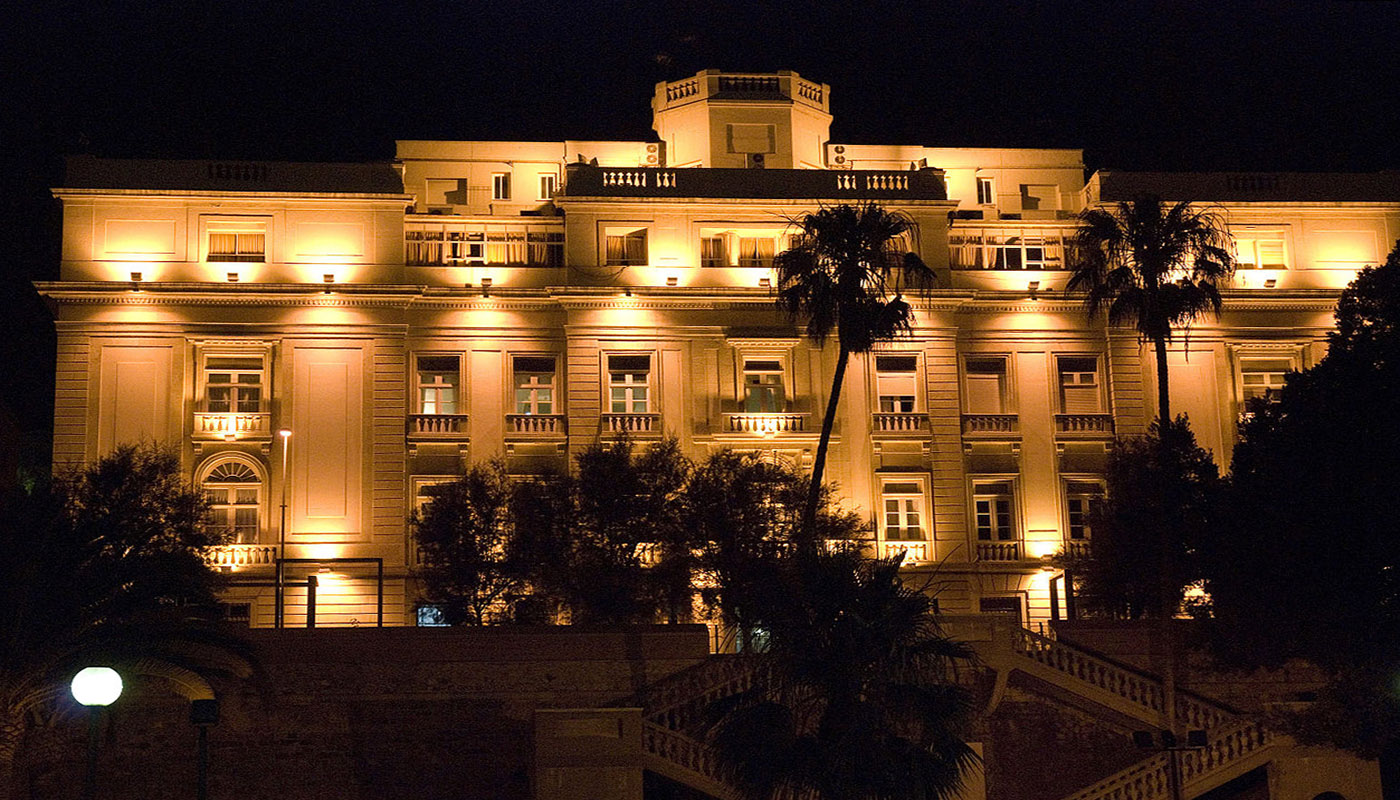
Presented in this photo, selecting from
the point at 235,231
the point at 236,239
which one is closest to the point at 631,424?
the point at 236,239

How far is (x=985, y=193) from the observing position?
2611 inches

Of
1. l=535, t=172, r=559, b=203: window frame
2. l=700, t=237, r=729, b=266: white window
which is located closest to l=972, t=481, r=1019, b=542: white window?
l=700, t=237, r=729, b=266: white window

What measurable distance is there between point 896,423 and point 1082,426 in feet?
19.7

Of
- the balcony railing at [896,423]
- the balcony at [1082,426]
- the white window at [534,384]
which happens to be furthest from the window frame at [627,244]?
the balcony at [1082,426]

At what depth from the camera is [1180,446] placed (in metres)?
46.4

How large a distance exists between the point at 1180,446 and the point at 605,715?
17800mm

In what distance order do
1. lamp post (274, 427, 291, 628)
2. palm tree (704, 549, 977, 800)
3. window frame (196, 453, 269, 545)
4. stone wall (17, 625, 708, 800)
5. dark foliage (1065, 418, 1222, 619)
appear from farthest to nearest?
window frame (196, 453, 269, 545), lamp post (274, 427, 291, 628), dark foliage (1065, 418, 1222, 619), stone wall (17, 625, 708, 800), palm tree (704, 549, 977, 800)

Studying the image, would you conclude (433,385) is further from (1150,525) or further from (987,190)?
(1150,525)

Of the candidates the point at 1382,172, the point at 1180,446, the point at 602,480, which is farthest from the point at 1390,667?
the point at 1382,172

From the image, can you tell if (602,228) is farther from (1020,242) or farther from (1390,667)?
(1390,667)

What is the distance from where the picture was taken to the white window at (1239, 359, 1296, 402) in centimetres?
5994

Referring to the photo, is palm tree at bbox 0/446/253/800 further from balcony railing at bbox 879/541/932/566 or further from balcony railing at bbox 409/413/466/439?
balcony railing at bbox 879/541/932/566

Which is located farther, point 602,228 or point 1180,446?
point 602,228

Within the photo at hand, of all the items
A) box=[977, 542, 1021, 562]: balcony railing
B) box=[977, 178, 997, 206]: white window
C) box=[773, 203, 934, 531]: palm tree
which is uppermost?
box=[977, 178, 997, 206]: white window
